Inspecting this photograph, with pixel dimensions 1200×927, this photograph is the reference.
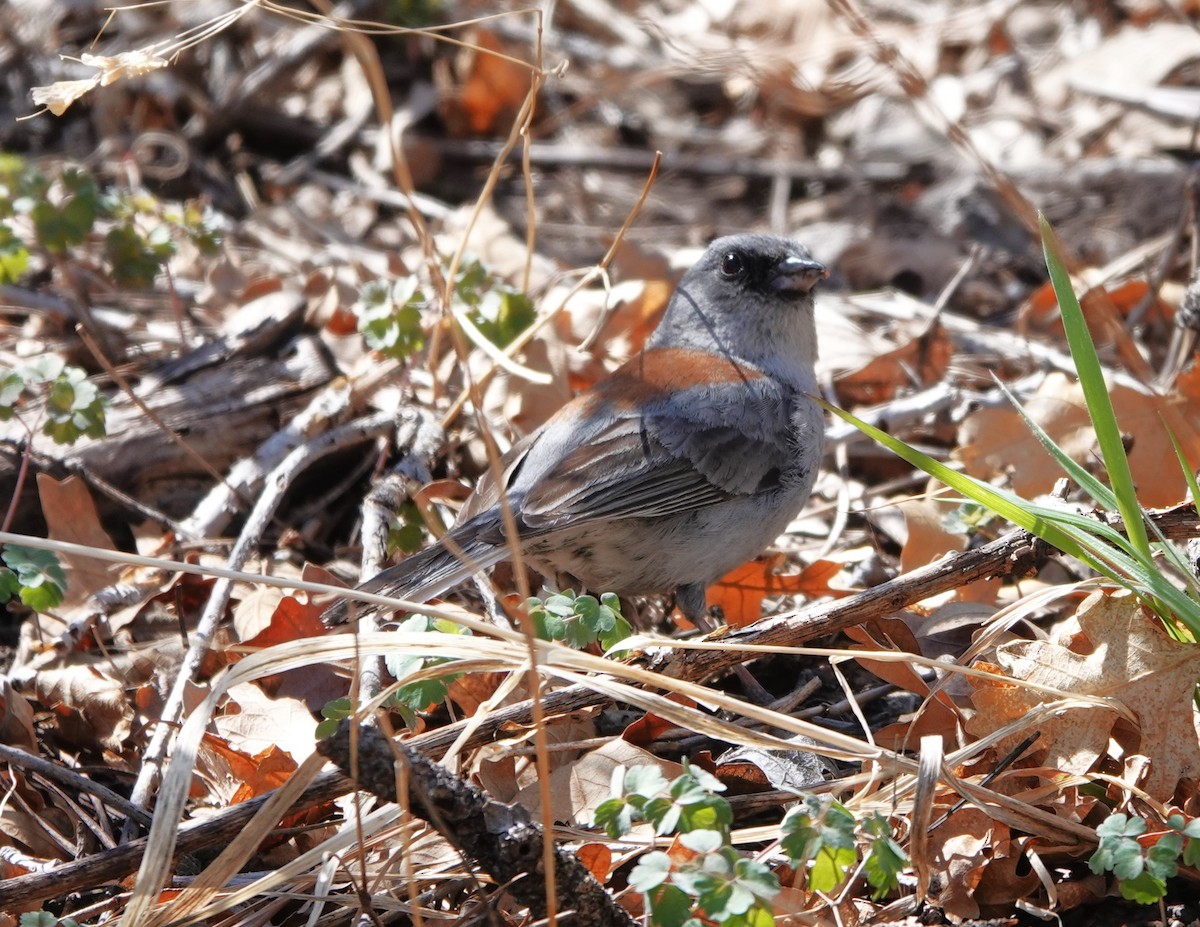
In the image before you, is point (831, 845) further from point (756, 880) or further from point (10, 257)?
point (10, 257)

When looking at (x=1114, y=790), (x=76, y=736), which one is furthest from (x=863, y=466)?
(x=76, y=736)

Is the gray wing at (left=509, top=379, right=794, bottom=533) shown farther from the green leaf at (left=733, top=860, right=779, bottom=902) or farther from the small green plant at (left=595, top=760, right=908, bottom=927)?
the green leaf at (left=733, top=860, right=779, bottom=902)

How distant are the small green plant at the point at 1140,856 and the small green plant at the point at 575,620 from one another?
0.92m

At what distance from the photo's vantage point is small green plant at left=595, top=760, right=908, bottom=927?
1729mm

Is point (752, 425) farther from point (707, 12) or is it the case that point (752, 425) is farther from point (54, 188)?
point (707, 12)

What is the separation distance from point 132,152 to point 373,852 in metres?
3.58

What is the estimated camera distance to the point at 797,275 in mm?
3412

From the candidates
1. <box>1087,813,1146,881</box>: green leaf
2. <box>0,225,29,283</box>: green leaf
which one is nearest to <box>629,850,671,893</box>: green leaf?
<box>1087,813,1146,881</box>: green leaf

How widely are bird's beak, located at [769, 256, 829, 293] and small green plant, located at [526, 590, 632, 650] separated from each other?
4.75 feet

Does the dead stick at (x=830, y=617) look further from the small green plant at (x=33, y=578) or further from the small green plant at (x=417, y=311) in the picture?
the small green plant at (x=417, y=311)

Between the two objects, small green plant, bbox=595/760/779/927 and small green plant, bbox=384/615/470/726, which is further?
small green plant, bbox=384/615/470/726

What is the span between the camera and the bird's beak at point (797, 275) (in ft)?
11.1

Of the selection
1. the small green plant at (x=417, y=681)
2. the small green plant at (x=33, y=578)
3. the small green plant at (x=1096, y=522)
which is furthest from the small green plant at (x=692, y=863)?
the small green plant at (x=33, y=578)

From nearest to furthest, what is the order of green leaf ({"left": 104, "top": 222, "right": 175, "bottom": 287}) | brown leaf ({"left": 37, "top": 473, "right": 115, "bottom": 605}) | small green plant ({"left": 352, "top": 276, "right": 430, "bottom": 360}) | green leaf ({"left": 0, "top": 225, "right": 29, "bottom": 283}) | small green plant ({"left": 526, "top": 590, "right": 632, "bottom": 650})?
small green plant ({"left": 526, "top": 590, "right": 632, "bottom": 650}), brown leaf ({"left": 37, "top": 473, "right": 115, "bottom": 605}), small green plant ({"left": 352, "top": 276, "right": 430, "bottom": 360}), green leaf ({"left": 0, "top": 225, "right": 29, "bottom": 283}), green leaf ({"left": 104, "top": 222, "right": 175, "bottom": 287})
